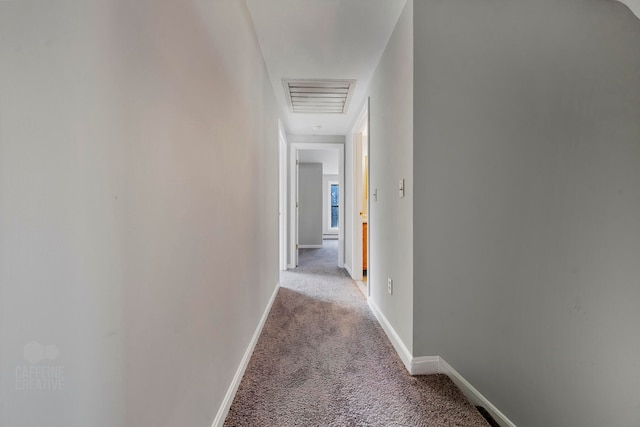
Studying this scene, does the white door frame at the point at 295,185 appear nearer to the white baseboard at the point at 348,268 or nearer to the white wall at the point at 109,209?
the white baseboard at the point at 348,268

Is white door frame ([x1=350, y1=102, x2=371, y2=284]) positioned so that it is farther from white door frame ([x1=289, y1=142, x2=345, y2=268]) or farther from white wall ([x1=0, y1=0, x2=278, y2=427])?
white wall ([x1=0, y1=0, x2=278, y2=427])

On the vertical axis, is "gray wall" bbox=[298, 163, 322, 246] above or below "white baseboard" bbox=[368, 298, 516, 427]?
above

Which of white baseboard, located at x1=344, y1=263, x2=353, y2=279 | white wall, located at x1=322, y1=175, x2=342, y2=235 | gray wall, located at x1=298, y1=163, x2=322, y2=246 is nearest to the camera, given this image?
white baseboard, located at x1=344, y1=263, x2=353, y2=279

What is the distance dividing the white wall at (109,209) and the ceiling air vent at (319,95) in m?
1.74

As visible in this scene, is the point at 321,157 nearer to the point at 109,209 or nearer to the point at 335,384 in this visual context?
the point at 335,384

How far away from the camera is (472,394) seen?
1490 millimetres

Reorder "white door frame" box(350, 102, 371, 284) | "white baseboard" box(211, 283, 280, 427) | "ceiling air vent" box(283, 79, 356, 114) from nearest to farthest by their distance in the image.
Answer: "white baseboard" box(211, 283, 280, 427) < "ceiling air vent" box(283, 79, 356, 114) < "white door frame" box(350, 102, 371, 284)

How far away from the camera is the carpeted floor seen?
1.25 meters

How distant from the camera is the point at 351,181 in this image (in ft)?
12.7

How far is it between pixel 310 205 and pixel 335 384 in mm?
6011

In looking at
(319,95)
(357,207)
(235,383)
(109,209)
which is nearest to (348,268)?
(357,207)

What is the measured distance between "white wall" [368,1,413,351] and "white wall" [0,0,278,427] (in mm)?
1105

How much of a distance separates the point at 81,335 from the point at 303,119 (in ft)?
11.7

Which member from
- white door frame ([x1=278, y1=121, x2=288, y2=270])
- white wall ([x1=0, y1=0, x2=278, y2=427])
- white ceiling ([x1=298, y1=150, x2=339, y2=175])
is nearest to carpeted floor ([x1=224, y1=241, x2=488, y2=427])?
white wall ([x1=0, y1=0, x2=278, y2=427])
